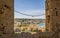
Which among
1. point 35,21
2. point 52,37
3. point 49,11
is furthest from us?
point 35,21

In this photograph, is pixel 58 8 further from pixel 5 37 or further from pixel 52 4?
pixel 5 37

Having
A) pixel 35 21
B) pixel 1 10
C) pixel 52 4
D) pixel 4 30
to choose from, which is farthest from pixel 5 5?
pixel 35 21

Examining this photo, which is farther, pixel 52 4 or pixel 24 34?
pixel 52 4

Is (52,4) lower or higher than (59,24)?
higher

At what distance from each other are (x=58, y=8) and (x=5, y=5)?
1408mm

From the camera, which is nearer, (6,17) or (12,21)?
(6,17)

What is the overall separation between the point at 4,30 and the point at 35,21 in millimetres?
3505

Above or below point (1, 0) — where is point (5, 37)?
below

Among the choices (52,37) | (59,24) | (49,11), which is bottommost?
(52,37)

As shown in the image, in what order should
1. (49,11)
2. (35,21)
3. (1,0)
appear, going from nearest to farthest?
(1,0) < (49,11) < (35,21)

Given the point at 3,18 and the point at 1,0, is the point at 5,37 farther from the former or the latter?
the point at 1,0

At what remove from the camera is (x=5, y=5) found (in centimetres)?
407

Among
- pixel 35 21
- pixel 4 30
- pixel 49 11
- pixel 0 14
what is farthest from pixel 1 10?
pixel 35 21

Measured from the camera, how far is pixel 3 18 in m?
4.02
